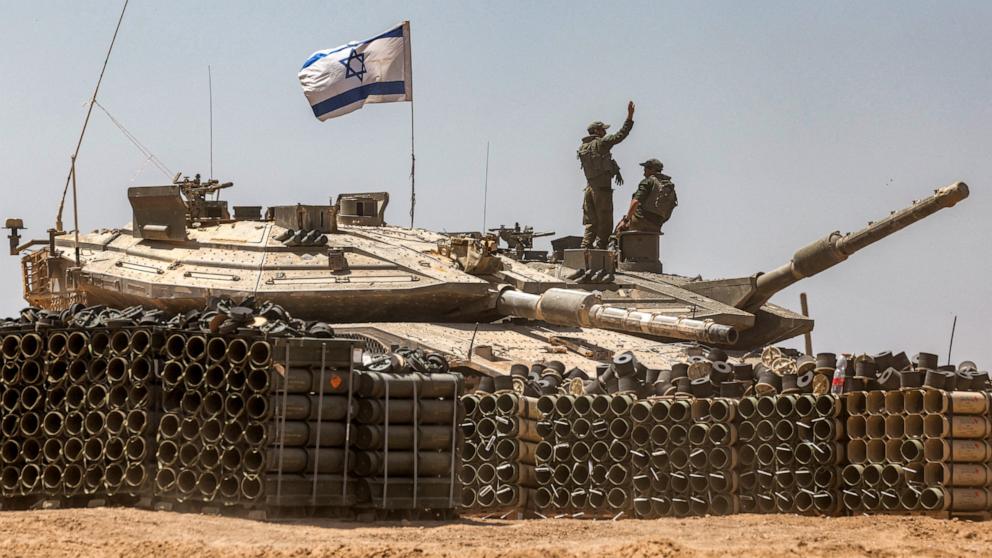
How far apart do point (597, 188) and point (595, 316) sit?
11263 millimetres

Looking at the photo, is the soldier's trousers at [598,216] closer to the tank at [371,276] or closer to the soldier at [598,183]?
A: the soldier at [598,183]

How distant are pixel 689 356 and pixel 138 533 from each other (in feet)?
39.3

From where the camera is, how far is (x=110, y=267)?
23172 millimetres

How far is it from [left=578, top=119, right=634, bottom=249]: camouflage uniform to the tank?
5.47m

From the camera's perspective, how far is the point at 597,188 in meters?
32.5

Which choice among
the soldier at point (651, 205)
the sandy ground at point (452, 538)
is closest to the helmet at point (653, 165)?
the soldier at point (651, 205)

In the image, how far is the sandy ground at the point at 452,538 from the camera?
11383mm

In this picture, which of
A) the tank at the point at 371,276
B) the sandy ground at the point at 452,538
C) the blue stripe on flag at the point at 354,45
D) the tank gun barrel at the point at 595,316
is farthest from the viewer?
the blue stripe on flag at the point at 354,45

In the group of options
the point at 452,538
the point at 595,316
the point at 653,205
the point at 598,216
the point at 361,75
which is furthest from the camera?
the point at 598,216

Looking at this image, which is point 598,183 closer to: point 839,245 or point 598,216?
point 598,216

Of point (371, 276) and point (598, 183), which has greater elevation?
point (598, 183)

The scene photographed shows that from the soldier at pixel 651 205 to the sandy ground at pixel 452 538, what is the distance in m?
17.4

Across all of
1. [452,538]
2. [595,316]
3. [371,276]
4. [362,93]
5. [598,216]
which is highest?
[362,93]

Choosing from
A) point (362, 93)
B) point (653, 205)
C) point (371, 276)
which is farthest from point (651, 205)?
point (371, 276)
